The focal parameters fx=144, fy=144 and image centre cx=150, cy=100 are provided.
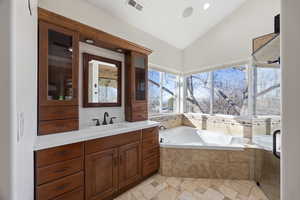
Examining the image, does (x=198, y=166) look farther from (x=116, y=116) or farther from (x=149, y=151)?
(x=116, y=116)

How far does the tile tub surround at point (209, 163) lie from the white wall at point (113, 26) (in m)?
1.94

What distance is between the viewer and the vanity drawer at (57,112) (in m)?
1.52

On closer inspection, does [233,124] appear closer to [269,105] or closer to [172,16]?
[269,105]

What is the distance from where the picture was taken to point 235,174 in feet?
7.50

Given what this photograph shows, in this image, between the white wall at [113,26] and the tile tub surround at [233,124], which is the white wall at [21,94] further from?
the tile tub surround at [233,124]

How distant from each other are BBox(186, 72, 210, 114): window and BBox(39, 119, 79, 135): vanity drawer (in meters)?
2.84

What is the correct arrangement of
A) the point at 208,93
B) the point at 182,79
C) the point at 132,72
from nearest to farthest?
1. the point at 132,72
2. the point at 208,93
3. the point at 182,79

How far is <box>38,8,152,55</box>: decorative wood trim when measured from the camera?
4.99 ft

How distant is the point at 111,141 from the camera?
5.88 feet

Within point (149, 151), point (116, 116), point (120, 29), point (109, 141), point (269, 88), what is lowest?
point (149, 151)

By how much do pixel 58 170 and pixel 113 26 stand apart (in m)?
2.16

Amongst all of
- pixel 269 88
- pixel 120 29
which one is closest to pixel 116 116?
pixel 120 29

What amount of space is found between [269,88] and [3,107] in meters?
3.16
